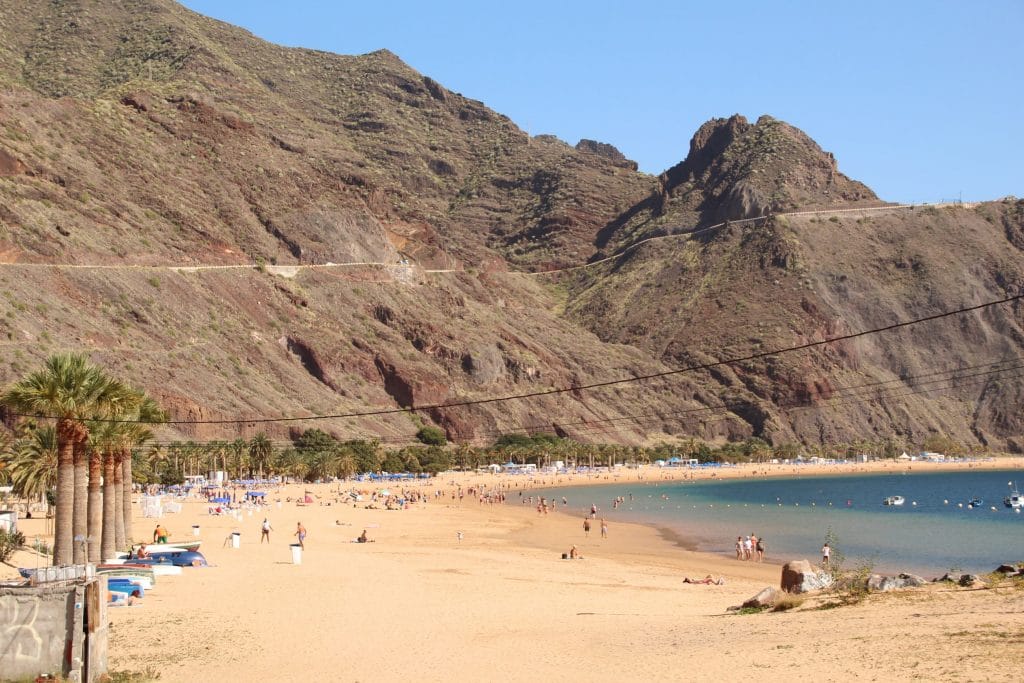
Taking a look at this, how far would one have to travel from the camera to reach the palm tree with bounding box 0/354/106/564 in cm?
2750

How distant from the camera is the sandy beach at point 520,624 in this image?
18.0 metres

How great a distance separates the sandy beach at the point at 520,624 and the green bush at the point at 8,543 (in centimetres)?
50

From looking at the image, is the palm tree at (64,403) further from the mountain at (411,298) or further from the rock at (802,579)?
the mountain at (411,298)

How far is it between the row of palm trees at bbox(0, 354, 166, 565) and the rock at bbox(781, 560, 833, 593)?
58.4 feet

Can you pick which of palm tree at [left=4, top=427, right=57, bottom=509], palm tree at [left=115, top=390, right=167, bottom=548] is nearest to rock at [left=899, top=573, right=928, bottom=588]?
palm tree at [left=115, top=390, right=167, bottom=548]

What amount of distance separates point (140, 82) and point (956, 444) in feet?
449

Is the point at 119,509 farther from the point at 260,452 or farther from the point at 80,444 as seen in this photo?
the point at 260,452

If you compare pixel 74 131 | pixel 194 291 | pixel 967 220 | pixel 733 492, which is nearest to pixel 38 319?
pixel 194 291

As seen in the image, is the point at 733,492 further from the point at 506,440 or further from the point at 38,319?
the point at 38,319

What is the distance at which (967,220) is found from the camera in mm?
184625

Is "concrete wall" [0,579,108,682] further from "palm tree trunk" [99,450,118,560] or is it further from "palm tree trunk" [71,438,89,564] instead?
"palm tree trunk" [99,450,118,560]

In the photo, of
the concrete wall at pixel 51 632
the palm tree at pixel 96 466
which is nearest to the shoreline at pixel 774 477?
the concrete wall at pixel 51 632

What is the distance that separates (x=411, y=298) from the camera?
485 ft

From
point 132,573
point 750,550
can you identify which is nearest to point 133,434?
point 132,573
